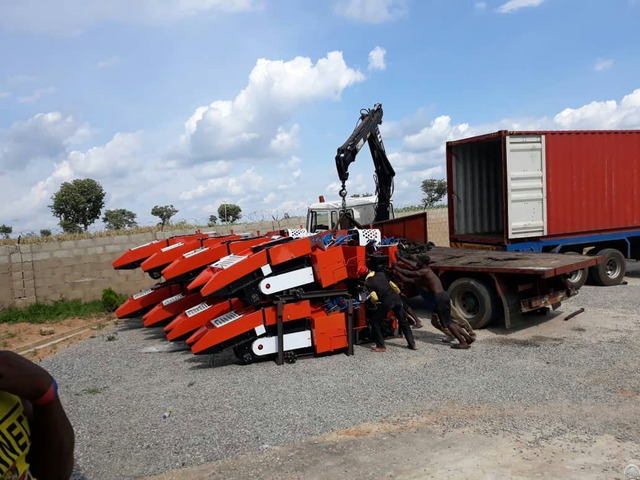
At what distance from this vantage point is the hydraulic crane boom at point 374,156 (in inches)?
450

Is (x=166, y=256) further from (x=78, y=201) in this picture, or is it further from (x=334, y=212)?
(x=78, y=201)

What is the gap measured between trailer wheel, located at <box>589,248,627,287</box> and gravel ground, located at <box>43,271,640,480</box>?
139 inches

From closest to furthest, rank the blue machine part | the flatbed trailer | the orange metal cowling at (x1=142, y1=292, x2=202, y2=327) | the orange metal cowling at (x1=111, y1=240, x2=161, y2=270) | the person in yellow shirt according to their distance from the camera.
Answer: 1. the person in yellow shirt
2. the flatbed trailer
3. the orange metal cowling at (x1=142, y1=292, x2=202, y2=327)
4. the orange metal cowling at (x1=111, y1=240, x2=161, y2=270)
5. the blue machine part

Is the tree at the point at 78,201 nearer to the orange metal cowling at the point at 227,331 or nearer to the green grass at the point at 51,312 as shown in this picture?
the green grass at the point at 51,312

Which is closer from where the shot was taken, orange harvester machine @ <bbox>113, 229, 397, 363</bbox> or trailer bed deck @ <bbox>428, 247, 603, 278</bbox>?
orange harvester machine @ <bbox>113, 229, 397, 363</bbox>

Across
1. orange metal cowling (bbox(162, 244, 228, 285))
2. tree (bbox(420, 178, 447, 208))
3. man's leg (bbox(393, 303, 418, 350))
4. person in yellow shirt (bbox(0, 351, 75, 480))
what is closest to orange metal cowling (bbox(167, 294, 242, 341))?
orange metal cowling (bbox(162, 244, 228, 285))

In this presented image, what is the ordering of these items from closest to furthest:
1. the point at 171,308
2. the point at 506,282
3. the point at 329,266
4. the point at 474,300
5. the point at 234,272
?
the point at 234,272 → the point at 329,266 → the point at 506,282 → the point at 474,300 → the point at 171,308

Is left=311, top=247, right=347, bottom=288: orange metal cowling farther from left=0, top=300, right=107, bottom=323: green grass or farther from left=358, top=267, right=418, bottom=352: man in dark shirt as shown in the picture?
left=0, top=300, right=107, bottom=323: green grass

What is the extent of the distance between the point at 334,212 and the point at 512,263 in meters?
5.78

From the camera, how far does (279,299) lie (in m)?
7.18

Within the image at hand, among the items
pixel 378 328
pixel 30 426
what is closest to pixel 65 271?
pixel 378 328

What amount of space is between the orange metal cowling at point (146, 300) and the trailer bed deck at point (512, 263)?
5.05 metres

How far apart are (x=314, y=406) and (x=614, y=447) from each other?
2.76m

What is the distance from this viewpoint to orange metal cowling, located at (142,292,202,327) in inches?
358
